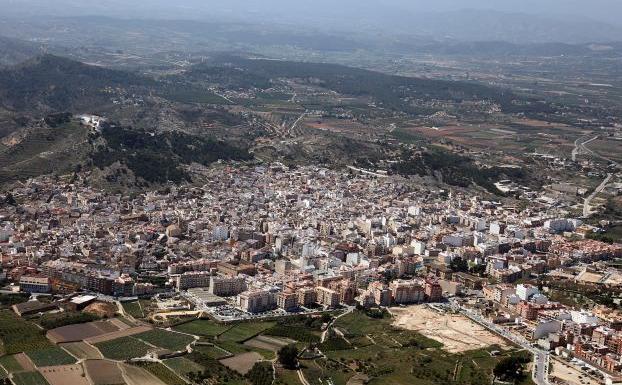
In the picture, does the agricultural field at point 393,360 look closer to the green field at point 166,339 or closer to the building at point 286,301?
the building at point 286,301

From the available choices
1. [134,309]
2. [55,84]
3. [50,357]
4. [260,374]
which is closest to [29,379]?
[50,357]

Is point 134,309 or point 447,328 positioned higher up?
point 447,328

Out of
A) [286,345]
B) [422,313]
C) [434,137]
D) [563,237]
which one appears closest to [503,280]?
[422,313]

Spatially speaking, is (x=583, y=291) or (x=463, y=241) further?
(x=463, y=241)

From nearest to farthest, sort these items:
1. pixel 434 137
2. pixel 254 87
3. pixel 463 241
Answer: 1. pixel 463 241
2. pixel 434 137
3. pixel 254 87

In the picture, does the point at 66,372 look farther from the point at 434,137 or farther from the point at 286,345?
the point at 434,137

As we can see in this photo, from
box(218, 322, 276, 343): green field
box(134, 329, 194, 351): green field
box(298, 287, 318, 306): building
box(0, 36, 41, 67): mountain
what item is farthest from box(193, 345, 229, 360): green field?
box(0, 36, 41, 67): mountain

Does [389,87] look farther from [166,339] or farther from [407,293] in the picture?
[166,339]

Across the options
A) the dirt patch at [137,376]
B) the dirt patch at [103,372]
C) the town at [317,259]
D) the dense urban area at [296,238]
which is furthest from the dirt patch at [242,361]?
the town at [317,259]
